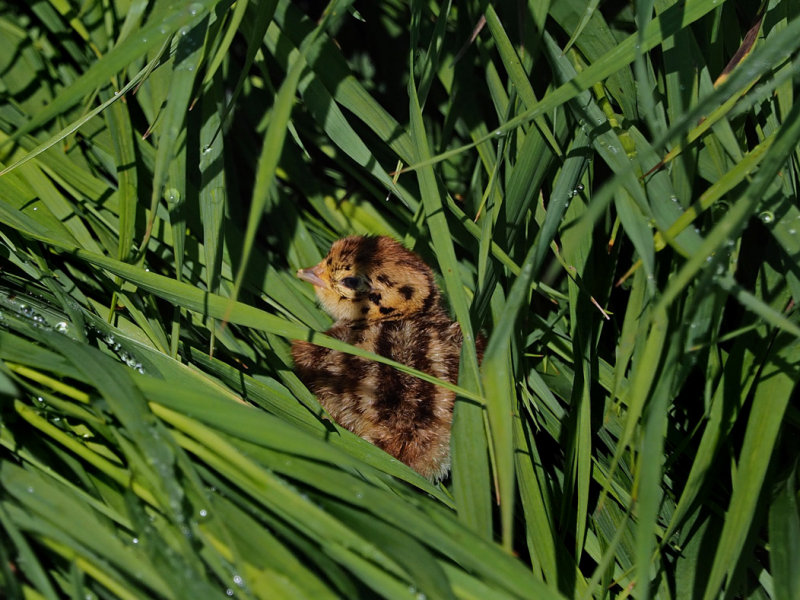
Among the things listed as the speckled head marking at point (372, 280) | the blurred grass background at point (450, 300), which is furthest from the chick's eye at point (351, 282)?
the blurred grass background at point (450, 300)

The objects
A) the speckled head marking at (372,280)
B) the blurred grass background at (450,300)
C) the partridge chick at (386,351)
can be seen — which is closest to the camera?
the blurred grass background at (450,300)

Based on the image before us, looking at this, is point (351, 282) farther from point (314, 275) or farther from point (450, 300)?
point (450, 300)

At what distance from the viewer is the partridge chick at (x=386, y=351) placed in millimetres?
1895

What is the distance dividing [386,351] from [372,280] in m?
0.26

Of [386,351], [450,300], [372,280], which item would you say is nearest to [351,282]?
[372,280]

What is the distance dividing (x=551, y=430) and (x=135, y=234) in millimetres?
1190

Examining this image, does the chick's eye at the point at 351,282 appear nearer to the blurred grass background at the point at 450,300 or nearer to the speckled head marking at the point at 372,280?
the speckled head marking at the point at 372,280

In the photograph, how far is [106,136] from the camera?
211 cm

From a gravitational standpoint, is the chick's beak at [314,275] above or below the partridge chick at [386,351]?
above

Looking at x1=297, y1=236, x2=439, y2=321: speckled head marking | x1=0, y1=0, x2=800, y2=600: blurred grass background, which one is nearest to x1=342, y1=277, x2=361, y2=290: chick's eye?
x1=297, y1=236, x2=439, y2=321: speckled head marking

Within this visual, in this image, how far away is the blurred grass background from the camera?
1.24 meters

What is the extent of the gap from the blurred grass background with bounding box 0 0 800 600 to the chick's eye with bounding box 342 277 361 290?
141 millimetres

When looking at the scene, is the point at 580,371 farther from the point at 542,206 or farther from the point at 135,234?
the point at 135,234

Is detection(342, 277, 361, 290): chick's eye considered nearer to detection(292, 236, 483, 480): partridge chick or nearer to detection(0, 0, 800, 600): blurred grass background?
detection(292, 236, 483, 480): partridge chick
